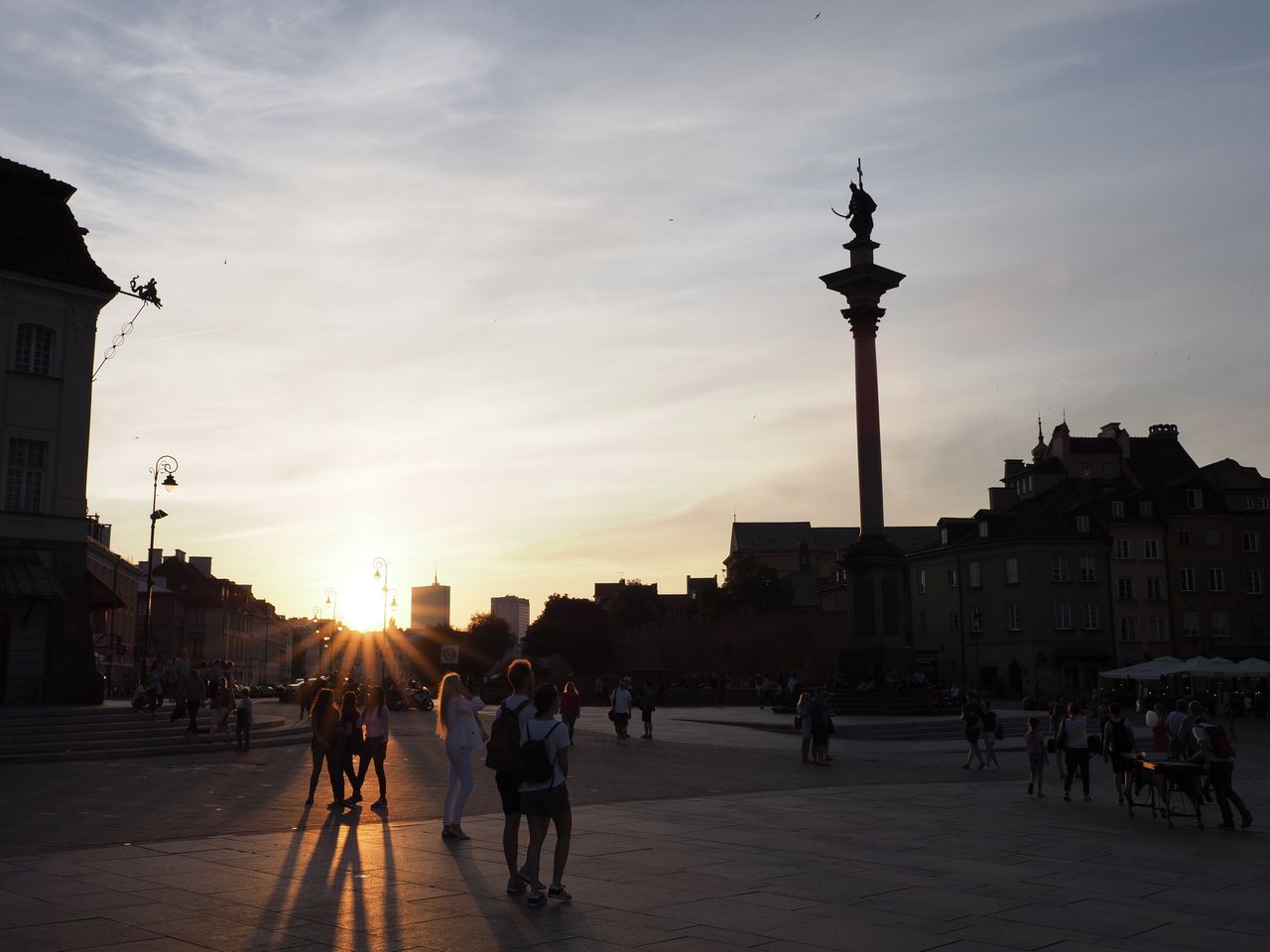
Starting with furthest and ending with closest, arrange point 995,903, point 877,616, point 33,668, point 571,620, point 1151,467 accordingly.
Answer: point 571,620
point 1151,467
point 877,616
point 33,668
point 995,903

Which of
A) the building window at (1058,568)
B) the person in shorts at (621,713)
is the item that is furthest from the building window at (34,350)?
the building window at (1058,568)

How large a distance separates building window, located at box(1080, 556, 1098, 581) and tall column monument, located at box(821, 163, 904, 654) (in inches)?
1147

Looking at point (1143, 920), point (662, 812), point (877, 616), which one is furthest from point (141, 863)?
point (877, 616)

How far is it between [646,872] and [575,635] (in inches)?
4420

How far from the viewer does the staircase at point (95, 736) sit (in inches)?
993

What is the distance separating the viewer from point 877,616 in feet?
157

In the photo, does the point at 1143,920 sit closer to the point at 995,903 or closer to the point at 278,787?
the point at 995,903

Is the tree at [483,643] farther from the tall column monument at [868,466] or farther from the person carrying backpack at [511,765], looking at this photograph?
the person carrying backpack at [511,765]

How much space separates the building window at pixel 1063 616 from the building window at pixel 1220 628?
9.80 meters

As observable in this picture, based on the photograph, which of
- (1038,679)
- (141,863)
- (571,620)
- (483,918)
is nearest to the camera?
(483,918)

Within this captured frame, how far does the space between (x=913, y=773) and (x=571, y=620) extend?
330 feet

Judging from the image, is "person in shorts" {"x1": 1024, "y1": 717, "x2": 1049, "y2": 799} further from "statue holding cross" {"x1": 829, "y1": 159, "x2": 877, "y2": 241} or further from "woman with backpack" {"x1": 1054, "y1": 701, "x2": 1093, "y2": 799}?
"statue holding cross" {"x1": 829, "y1": 159, "x2": 877, "y2": 241}

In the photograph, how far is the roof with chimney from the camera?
3350 cm

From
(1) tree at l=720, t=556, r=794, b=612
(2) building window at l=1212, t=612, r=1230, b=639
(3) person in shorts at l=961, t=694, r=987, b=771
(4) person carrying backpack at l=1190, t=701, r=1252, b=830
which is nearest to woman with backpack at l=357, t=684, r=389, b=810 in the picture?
(4) person carrying backpack at l=1190, t=701, r=1252, b=830
